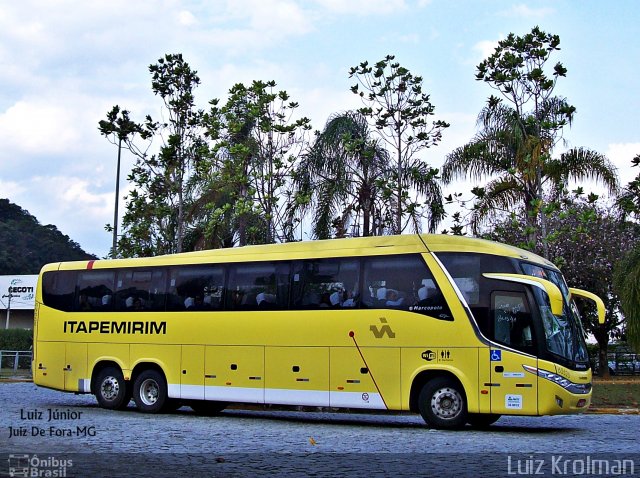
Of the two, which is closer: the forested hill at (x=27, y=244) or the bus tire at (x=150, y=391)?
the bus tire at (x=150, y=391)

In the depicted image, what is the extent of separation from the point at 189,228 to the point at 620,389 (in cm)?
1671

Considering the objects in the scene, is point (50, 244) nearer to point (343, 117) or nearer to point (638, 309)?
point (343, 117)

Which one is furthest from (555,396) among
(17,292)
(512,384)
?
(17,292)

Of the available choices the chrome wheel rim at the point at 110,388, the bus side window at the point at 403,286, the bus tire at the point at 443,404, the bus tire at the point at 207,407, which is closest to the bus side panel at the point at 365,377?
the bus tire at the point at 443,404

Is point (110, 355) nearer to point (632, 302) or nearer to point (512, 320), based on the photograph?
point (512, 320)

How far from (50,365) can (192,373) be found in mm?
4214

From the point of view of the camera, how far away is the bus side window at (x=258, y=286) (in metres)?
18.7

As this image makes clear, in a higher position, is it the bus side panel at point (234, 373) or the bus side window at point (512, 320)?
the bus side window at point (512, 320)

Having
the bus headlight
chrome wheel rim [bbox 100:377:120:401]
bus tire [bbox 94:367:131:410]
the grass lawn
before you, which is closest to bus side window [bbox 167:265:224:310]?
bus tire [bbox 94:367:131:410]

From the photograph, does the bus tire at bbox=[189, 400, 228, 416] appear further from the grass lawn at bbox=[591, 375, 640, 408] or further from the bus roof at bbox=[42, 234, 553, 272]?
the grass lawn at bbox=[591, 375, 640, 408]

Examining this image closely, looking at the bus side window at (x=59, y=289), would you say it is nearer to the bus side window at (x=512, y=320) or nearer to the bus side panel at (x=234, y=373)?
the bus side panel at (x=234, y=373)

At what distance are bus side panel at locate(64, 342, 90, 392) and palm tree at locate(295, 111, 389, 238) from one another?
8502 millimetres

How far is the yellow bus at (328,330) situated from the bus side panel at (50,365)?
0.04 metres

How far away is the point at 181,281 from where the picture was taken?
20312mm
